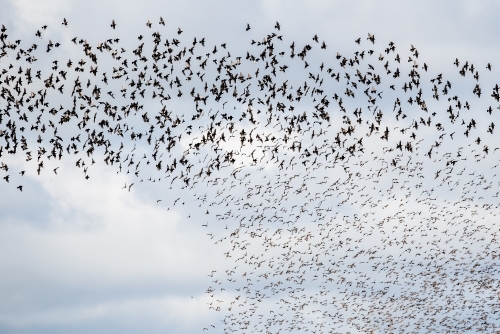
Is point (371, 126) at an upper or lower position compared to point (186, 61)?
lower

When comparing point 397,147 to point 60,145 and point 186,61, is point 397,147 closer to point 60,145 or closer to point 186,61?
point 186,61

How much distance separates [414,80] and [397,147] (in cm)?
461

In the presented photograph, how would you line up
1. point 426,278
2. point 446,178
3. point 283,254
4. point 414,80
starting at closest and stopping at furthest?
1. point 414,80
2. point 446,178
3. point 283,254
4. point 426,278

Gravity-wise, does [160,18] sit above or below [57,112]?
above

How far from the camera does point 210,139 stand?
4919cm

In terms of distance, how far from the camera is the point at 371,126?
5256 centimetres

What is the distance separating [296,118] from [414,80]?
8155 mm

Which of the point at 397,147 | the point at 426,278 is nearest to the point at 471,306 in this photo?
the point at 426,278

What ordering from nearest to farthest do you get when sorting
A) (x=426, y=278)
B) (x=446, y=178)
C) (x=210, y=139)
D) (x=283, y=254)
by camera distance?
(x=210, y=139) < (x=446, y=178) < (x=283, y=254) < (x=426, y=278)

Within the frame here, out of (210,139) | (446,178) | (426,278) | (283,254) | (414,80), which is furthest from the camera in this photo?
(426,278)

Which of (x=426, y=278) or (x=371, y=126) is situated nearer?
(x=371, y=126)

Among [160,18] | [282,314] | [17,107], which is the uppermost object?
[160,18]

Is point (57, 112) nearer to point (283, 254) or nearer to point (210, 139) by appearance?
point (210, 139)

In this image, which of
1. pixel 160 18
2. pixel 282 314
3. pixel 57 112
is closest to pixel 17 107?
pixel 57 112
